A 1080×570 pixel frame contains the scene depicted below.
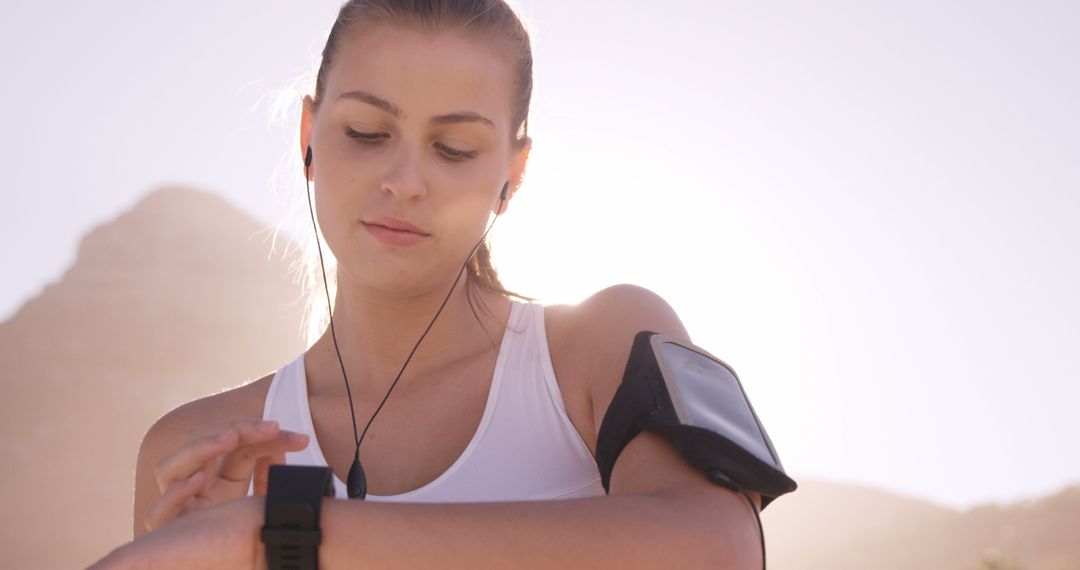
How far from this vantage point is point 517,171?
2.75 meters

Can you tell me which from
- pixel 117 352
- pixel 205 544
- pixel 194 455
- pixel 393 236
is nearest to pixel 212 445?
pixel 194 455

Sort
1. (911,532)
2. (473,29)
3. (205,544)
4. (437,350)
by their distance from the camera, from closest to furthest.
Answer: (205,544) → (473,29) → (437,350) → (911,532)

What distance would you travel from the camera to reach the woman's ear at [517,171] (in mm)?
2681

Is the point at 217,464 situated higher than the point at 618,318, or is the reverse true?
the point at 618,318

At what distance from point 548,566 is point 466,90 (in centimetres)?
129

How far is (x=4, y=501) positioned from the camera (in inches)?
1373

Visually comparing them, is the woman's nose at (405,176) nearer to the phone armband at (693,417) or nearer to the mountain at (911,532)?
the phone armband at (693,417)

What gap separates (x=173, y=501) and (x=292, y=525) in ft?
1.31

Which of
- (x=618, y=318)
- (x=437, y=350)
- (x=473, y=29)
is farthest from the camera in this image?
(x=437, y=350)

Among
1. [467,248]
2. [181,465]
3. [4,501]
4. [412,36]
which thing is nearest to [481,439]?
[467,248]

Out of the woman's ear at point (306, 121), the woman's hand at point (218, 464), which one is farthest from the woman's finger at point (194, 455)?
the woman's ear at point (306, 121)

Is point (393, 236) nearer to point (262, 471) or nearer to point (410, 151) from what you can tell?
point (410, 151)

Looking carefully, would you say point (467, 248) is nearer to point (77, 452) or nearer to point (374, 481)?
point (374, 481)

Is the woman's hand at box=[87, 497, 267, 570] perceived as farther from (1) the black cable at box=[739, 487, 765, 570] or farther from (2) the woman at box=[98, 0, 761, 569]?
(1) the black cable at box=[739, 487, 765, 570]
